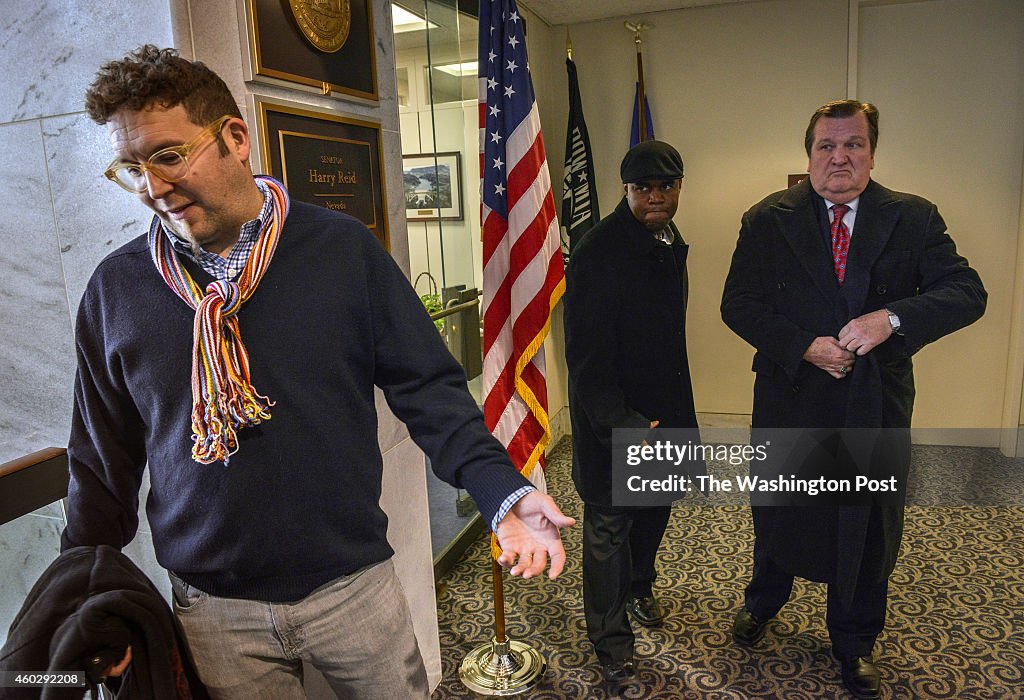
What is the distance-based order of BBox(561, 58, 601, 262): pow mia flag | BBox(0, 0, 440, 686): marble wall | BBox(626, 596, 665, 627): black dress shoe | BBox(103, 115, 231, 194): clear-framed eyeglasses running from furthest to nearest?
BBox(561, 58, 601, 262): pow mia flag
BBox(626, 596, 665, 627): black dress shoe
BBox(0, 0, 440, 686): marble wall
BBox(103, 115, 231, 194): clear-framed eyeglasses

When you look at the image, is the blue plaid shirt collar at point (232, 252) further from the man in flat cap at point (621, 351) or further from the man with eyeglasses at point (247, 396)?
the man in flat cap at point (621, 351)

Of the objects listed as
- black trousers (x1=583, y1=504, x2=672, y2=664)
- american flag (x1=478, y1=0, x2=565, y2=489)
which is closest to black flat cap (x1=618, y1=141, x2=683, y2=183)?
american flag (x1=478, y1=0, x2=565, y2=489)

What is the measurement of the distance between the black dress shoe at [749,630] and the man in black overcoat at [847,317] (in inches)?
9.5

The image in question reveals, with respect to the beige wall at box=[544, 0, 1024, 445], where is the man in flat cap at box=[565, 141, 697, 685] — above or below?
below

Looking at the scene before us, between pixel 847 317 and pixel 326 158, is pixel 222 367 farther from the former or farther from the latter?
pixel 847 317

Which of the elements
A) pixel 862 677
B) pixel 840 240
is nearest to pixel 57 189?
pixel 840 240

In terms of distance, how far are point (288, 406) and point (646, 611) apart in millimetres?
1755

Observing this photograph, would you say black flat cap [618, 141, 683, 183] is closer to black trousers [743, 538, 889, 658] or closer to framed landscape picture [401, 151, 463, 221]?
framed landscape picture [401, 151, 463, 221]

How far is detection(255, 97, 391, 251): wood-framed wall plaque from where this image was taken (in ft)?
4.89

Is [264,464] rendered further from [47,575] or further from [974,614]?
[974,614]

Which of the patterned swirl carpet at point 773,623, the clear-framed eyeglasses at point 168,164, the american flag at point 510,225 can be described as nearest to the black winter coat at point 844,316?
the patterned swirl carpet at point 773,623

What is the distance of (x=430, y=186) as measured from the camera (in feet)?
9.20

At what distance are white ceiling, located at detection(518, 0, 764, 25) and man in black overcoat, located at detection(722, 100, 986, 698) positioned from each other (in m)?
2.09

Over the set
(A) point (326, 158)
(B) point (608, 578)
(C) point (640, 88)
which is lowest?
(B) point (608, 578)
